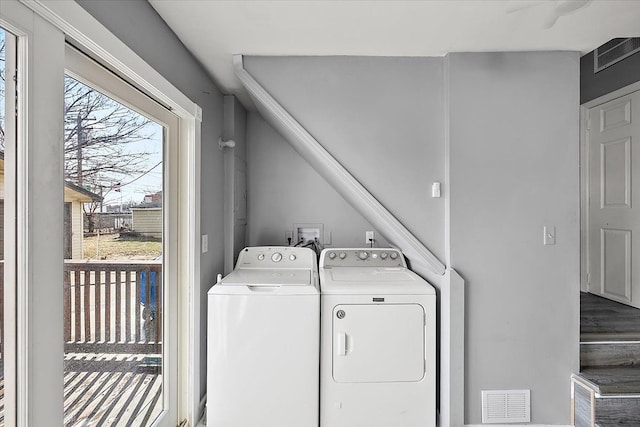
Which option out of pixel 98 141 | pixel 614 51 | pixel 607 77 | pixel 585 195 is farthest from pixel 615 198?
pixel 98 141

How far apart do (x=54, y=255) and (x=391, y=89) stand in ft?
6.25

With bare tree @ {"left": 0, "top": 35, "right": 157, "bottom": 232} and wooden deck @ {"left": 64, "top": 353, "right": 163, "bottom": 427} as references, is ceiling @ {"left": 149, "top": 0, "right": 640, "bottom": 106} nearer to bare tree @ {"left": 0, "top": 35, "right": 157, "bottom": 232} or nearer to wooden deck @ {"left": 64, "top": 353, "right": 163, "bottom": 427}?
bare tree @ {"left": 0, "top": 35, "right": 157, "bottom": 232}

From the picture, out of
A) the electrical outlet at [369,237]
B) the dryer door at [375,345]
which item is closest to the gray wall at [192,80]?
the dryer door at [375,345]

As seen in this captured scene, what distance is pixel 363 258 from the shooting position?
2.69 metres

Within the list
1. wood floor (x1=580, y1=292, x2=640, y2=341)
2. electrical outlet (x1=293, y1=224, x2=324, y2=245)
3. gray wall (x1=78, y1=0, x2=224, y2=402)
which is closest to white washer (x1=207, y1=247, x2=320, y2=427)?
gray wall (x1=78, y1=0, x2=224, y2=402)

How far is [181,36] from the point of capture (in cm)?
→ 188

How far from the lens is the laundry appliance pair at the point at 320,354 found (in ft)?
6.47

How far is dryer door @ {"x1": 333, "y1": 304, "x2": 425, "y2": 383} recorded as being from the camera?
2.01 metres

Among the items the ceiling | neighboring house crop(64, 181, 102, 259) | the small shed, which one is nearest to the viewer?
neighboring house crop(64, 181, 102, 259)

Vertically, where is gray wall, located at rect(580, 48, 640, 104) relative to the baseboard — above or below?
above

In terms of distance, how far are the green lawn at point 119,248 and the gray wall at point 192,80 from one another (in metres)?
0.45

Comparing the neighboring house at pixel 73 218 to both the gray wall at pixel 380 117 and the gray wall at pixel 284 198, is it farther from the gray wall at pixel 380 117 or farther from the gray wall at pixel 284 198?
the gray wall at pixel 284 198

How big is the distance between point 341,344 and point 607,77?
3119mm

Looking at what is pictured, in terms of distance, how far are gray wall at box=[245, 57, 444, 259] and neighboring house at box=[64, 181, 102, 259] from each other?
126 centimetres
